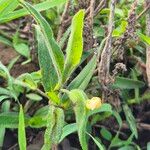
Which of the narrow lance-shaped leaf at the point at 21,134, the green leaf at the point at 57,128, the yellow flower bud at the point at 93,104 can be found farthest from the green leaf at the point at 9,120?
the yellow flower bud at the point at 93,104

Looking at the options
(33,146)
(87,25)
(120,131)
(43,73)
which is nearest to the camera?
(43,73)

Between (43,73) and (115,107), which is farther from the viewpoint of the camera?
(115,107)

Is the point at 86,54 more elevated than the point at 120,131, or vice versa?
the point at 86,54

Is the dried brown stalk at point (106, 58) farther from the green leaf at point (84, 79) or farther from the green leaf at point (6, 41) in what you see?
the green leaf at point (6, 41)

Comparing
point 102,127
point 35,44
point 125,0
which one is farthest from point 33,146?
point 125,0

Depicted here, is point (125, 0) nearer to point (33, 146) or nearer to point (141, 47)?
point (141, 47)

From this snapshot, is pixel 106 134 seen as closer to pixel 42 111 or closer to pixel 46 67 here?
pixel 42 111
